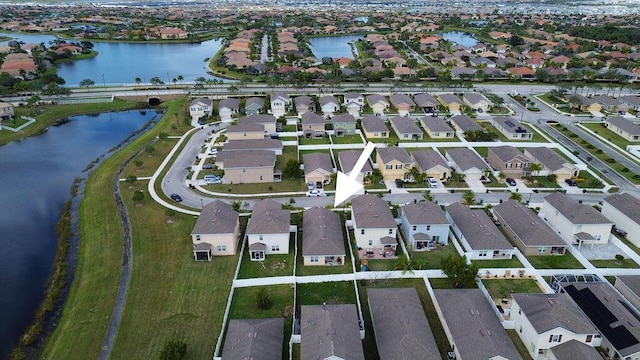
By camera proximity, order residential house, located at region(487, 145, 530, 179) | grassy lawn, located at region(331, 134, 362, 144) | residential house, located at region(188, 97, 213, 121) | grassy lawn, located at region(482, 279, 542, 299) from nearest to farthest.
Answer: grassy lawn, located at region(482, 279, 542, 299) → residential house, located at region(487, 145, 530, 179) → grassy lawn, located at region(331, 134, 362, 144) → residential house, located at region(188, 97, 213, 121)

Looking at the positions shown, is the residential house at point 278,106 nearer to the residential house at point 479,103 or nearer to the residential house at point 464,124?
the residential house at point 464,124

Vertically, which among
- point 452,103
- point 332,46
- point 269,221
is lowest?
point 269,221

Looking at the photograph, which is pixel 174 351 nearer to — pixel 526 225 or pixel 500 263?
pixel 500 263

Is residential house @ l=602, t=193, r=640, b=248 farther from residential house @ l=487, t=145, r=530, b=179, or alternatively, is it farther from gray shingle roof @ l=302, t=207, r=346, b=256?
gray shingle roof @ l=302, t=207, r=346, b=256

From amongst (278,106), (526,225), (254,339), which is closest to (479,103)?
(278,106)

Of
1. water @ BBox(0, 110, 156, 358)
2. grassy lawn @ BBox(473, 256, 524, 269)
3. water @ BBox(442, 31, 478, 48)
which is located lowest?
water @ BBox(0, 110, 156, 358)

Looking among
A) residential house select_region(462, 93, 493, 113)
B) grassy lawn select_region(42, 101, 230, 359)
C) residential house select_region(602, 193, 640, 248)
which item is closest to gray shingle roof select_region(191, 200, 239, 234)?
grassy lawn select_region(42, 101, 230, 359)

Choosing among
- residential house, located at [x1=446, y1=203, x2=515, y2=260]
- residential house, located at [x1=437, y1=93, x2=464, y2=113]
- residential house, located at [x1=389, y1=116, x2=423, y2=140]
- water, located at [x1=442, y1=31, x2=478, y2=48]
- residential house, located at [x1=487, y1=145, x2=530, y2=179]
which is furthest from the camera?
water, located at [x1=442, y1=31, x2=478, y2=48]
